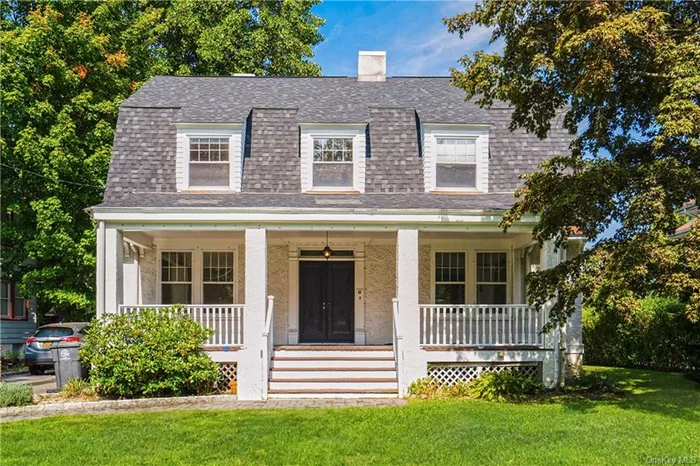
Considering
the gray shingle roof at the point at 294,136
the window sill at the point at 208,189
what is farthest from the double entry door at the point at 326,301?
the window sill at the point at 208,189

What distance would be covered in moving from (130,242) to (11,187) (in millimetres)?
7942

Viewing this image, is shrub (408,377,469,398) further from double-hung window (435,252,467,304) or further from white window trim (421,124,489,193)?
white window trim (421,124,489,193)

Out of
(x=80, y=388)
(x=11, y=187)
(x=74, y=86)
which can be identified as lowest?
(x=80, y=388)

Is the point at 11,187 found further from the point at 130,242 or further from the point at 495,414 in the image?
the point at 495,414

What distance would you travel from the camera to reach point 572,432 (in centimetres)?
819

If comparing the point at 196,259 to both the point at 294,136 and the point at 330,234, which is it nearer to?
the point at 330,234

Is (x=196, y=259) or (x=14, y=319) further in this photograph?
(x=14, y=319)

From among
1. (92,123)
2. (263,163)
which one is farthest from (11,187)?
(263,163)

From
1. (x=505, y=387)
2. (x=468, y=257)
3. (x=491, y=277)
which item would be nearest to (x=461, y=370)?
(x=505, y=387)

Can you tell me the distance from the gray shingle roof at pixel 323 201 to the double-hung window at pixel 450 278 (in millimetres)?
1942

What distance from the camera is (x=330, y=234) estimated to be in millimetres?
14414

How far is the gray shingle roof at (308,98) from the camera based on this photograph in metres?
14.2

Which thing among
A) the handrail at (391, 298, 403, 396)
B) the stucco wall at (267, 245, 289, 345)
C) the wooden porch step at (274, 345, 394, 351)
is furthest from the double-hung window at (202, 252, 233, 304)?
the handrail at (391, 298, 403, 396)

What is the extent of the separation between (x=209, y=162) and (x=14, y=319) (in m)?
13.4
